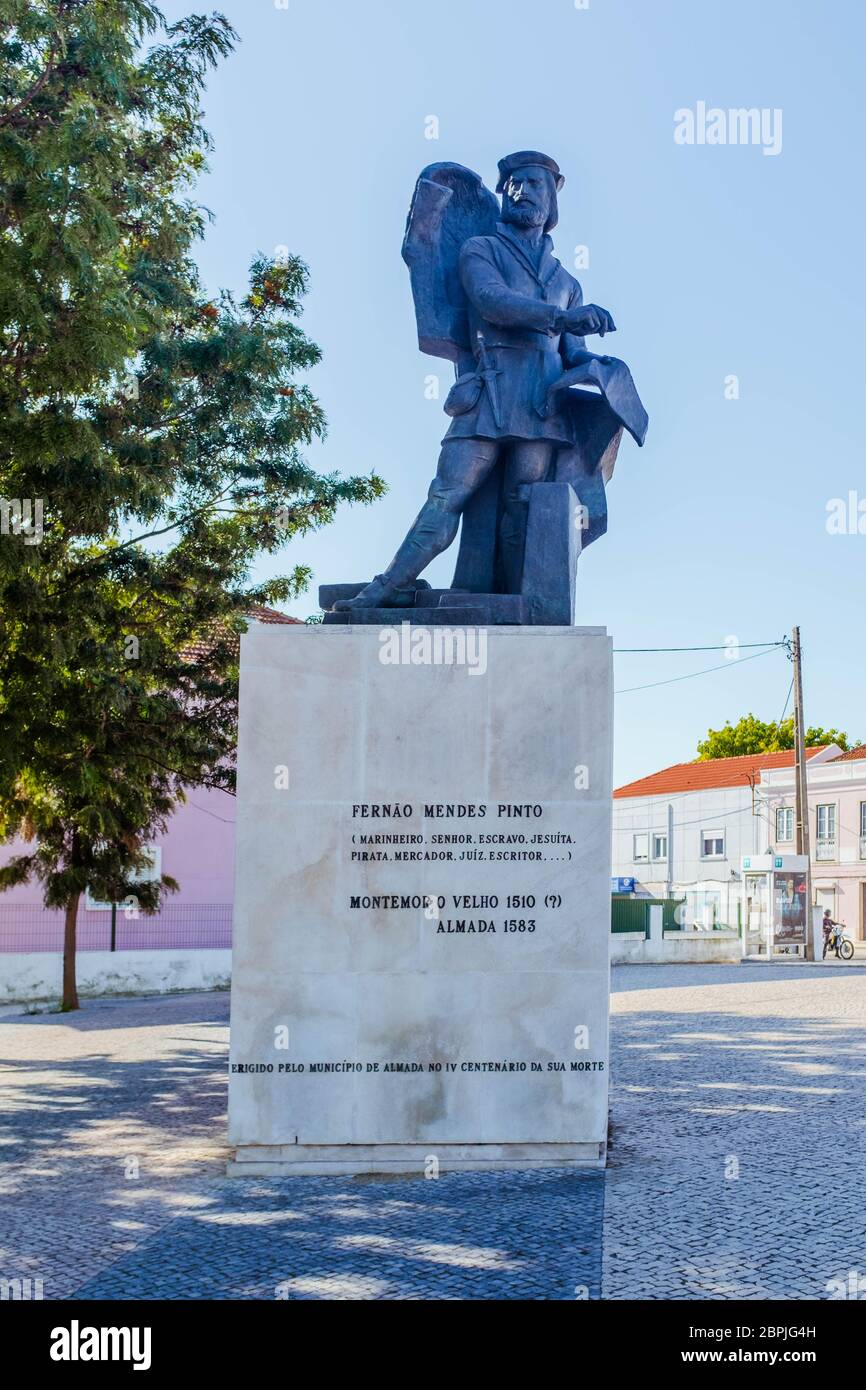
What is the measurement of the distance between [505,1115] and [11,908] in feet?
57.7

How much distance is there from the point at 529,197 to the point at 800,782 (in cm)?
2674

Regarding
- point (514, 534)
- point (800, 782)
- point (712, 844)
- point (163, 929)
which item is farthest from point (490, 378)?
point (712, 844)

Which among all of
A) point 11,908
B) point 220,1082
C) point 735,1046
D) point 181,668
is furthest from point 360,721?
point 11,908

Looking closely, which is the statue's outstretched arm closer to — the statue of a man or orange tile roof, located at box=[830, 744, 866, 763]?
the statue of a man

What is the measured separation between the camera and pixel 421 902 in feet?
20.2

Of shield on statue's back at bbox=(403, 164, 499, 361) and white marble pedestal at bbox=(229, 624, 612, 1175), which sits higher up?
shield on statue's back at bbox=(403, 164, 499, 361)

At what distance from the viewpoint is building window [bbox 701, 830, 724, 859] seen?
51.5m

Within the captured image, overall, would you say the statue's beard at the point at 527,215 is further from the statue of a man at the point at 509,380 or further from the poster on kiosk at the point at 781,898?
the poster on kiosk at the point at 781,898

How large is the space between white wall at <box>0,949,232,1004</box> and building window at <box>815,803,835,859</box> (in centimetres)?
3038

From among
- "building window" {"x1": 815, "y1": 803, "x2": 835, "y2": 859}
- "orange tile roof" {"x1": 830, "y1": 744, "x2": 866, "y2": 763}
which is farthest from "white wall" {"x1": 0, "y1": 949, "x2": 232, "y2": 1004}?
"building window" {"x1": 815, "y1": 803, "x2": 835, "y2": 859}

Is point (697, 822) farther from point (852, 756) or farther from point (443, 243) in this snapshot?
point (443, 243)

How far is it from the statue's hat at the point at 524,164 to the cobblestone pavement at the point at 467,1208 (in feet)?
16.9

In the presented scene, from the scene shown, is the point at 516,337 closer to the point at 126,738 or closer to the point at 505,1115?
the point at 505,1115

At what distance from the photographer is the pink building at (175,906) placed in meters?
22.3
